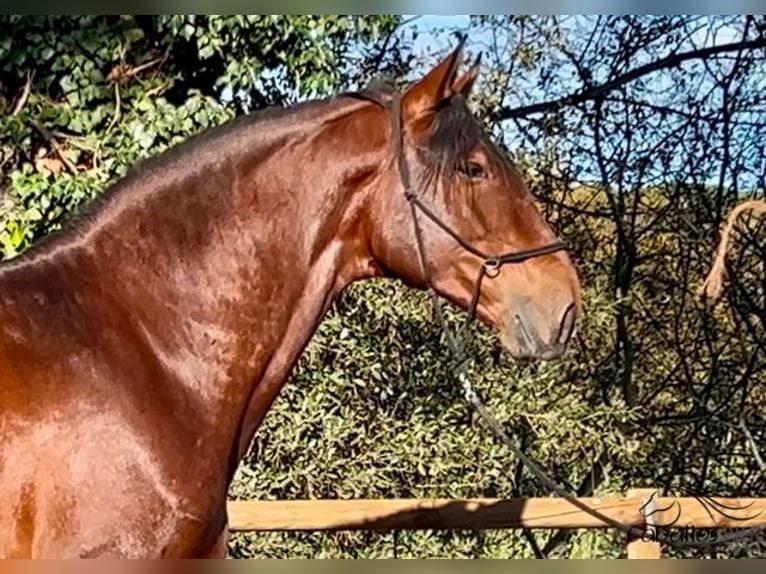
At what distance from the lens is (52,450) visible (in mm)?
1968

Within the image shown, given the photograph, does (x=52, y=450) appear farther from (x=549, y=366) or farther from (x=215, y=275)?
(x=549, y=366)

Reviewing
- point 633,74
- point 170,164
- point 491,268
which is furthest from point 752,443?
point 170,164

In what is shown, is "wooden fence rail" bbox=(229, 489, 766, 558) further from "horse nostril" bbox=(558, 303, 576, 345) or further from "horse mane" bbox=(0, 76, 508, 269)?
"horse mane" bbox=(0, 76, 508, 269)

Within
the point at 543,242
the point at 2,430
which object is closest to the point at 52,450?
the point at 2,430

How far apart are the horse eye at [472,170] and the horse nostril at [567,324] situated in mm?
358

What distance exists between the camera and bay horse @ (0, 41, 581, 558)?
78.9 inches

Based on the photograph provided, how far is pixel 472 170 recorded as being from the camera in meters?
2.35

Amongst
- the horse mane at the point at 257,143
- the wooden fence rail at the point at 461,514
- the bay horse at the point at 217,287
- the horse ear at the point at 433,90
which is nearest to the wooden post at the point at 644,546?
the wooden fence rail at the point at 461,514

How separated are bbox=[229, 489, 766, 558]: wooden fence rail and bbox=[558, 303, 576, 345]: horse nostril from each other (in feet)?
6.76

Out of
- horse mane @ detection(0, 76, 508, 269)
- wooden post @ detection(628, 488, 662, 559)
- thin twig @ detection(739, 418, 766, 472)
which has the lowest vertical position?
thin twig @ detection(739, 418, 766, 472)

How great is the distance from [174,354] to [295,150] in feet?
1.78

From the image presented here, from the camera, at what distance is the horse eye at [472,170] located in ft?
7.72

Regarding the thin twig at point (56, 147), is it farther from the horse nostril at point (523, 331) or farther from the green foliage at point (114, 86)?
the horse nostril at point (523, 331)

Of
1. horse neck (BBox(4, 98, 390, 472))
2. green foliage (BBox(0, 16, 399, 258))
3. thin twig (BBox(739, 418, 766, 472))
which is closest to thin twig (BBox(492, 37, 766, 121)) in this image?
green foliage (BBox(0, 16, 399, 258))
